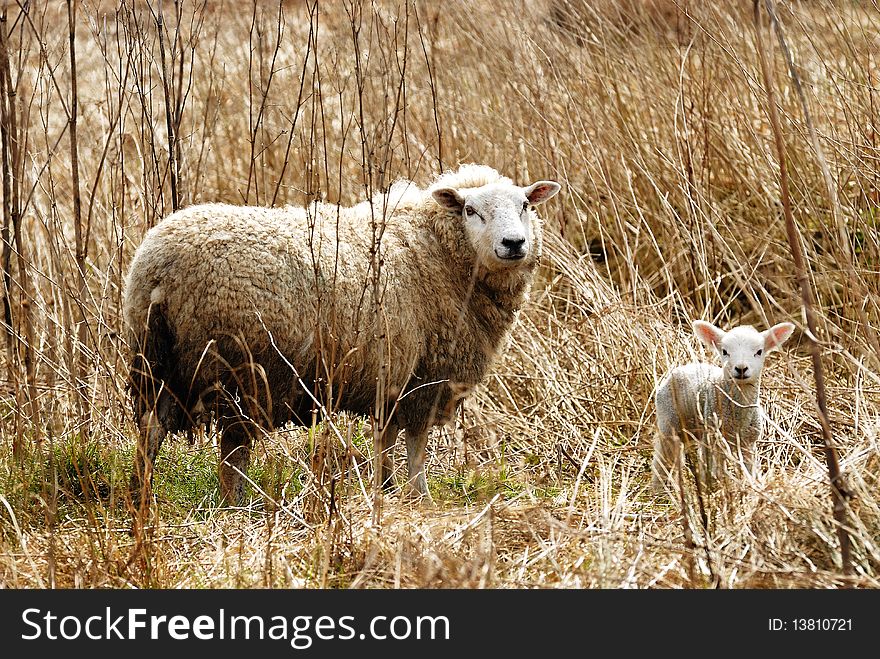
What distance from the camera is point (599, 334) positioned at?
4516 millimetres

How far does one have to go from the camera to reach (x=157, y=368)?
11.1 ft

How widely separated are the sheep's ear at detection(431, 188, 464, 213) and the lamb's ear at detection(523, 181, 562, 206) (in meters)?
0.27

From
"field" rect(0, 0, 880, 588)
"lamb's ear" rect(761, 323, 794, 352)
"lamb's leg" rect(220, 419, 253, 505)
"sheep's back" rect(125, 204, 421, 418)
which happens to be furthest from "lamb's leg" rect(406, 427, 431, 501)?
"lamb's ear" rect(761, 323, 794, 352)

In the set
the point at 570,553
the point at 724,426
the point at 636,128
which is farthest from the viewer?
the point at 636,128

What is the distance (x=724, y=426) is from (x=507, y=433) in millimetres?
1181

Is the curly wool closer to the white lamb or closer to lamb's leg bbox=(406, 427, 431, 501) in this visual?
lamb's leg bbox=(406, 427, 431, 501)

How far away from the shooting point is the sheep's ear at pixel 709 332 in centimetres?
342

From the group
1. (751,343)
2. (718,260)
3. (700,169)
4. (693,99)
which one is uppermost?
(693,99)

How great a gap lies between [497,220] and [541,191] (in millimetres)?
362

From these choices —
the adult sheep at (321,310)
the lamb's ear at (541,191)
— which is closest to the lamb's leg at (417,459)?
the adult sheep at (321,310)

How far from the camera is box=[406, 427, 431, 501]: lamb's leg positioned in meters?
3.76

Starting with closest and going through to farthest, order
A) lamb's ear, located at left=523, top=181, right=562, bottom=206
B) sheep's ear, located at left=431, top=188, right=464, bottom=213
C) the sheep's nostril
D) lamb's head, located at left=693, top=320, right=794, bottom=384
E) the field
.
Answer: the field
lamb's head, located at left=693, top=320, right=794, bottom=384
the sheep's nostril
sheep's ear, located at left=431, top=188, right=464, bottom=213
lamb's ear, located at left=523, top=181, right=562, bottom=206
